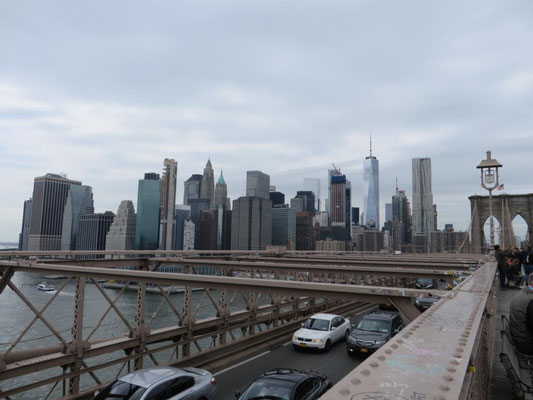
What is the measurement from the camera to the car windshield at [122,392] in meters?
8.22

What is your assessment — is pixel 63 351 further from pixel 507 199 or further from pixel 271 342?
pixel 507 199

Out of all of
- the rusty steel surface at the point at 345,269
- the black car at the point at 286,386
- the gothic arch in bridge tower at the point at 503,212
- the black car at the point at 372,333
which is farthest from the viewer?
the gothic arch in bridge tower at the point at 503,212

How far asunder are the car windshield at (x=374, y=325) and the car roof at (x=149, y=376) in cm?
948

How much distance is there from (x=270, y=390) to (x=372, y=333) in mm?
8104

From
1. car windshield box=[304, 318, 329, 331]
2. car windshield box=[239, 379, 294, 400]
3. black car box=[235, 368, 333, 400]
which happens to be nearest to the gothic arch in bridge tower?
car windshield box=[304, 318, 329, 331]

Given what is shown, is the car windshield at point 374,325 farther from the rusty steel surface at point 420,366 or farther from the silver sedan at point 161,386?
the rusty steel surface at point 420,366

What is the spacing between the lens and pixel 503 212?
46.3 m

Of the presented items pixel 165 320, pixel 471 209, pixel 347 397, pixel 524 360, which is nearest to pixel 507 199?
pixel 471 209

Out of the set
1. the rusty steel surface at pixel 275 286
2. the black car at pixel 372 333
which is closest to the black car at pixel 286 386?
the rusty steel surface at pixel 275 286

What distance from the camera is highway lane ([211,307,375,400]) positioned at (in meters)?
11.8

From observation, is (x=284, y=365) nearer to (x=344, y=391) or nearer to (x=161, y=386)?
(x=161, y=386)

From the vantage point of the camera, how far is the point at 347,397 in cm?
166

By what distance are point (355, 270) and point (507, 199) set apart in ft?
160

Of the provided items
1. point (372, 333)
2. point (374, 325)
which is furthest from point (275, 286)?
point (374, 325)
